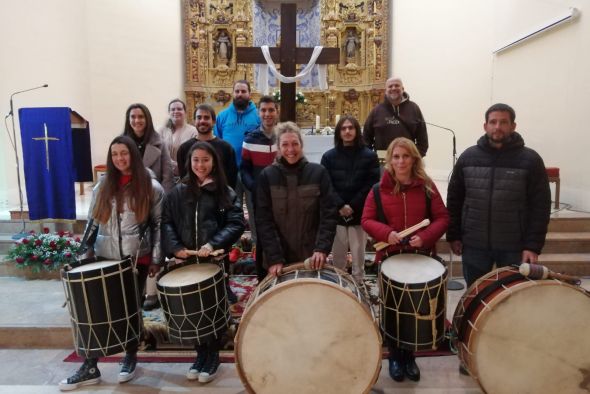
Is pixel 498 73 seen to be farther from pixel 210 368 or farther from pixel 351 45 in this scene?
pixel 210 368

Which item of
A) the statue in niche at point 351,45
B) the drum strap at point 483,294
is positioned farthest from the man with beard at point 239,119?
the statue in niche at point 351,45

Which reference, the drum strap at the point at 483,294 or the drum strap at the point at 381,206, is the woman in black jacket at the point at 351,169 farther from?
the drum strap at the point at 483,294

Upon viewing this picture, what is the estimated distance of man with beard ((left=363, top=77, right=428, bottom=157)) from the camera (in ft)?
13.7

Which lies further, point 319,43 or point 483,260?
point 319,43

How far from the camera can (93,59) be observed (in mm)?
8367

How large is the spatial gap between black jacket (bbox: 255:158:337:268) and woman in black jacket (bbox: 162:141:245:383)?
0.22 metres

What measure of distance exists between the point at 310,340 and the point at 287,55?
4255mm

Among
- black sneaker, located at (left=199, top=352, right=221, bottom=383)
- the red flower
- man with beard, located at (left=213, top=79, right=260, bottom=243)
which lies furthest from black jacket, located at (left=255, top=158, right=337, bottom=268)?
the red flower

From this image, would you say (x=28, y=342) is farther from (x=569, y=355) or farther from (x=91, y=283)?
(x=569, y=355)

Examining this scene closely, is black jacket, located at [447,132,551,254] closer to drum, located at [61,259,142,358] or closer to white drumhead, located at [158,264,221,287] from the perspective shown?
white drumhead, located at [158,264,221,287]

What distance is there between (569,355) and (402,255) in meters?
0.94

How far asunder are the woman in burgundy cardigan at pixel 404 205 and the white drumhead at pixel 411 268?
124mm

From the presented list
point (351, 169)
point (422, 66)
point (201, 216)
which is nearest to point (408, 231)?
point (351, 169)

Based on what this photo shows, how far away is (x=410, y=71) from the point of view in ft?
30.0
